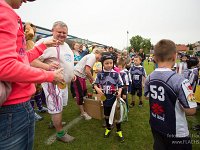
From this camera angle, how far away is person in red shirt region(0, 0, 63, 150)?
1.06 metres

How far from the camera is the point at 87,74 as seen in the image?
502 cm

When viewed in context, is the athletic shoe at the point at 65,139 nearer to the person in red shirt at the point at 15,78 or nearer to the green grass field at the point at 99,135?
the green grass field at the point at 99,135

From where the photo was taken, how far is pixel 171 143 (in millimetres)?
2154

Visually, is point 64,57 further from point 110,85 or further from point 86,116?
point 86,116

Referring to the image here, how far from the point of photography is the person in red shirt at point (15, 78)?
41.6 inches

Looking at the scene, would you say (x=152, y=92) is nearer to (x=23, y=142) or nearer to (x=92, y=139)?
(x=23, y=142)

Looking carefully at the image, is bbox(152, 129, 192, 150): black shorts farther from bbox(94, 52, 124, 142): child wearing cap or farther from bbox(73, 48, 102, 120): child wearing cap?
bbox(73, 48, 102, 120): child wearing cap

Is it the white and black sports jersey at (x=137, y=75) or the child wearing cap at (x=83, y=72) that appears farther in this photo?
the white and black sports jersey at (x=137, y=75)

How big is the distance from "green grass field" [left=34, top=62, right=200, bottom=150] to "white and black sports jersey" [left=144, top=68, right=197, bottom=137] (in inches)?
65.8

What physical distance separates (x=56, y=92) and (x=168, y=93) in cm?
216

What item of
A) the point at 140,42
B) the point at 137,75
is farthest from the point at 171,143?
the point at 140,42

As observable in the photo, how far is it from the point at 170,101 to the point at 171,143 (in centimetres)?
55

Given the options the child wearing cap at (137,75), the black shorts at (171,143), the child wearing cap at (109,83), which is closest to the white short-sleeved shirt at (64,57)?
the child wearing cap at (109,83)

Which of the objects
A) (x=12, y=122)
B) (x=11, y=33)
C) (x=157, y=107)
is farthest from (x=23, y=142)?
(x=157, y=107)
